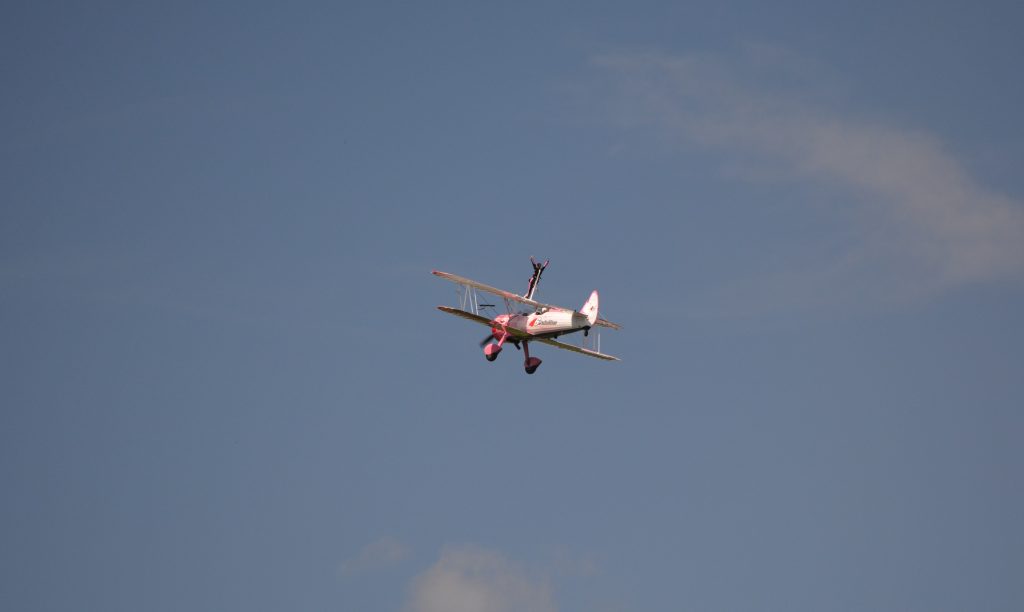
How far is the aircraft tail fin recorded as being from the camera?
12000 cm

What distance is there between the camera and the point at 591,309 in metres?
120

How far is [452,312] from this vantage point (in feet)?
397

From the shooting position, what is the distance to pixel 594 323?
120188mm

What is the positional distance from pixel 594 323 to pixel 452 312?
7.75 meters

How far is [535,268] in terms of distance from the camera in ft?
404

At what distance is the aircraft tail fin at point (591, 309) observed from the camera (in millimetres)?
120000

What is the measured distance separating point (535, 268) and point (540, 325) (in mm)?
3462

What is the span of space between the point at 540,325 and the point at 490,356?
4036mm

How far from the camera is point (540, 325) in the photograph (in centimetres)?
12169

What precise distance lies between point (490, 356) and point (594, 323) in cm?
710

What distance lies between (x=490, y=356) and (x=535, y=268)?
5568 mm
